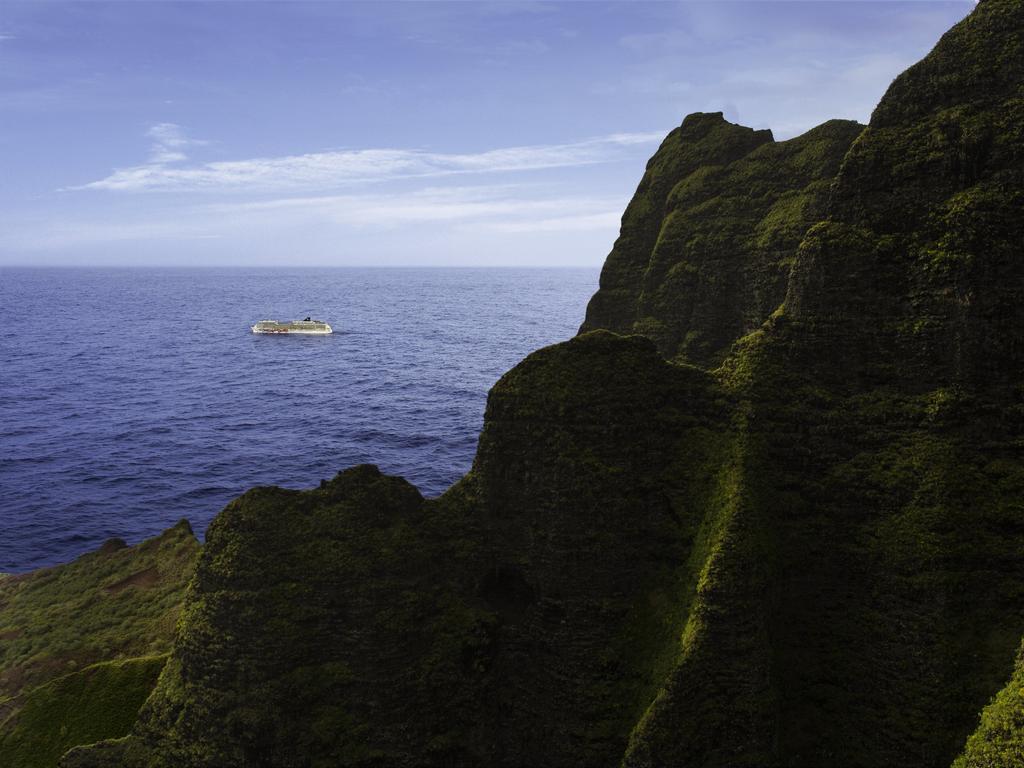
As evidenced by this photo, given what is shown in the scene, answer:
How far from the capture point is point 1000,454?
20.7m

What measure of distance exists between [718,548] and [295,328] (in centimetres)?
15532

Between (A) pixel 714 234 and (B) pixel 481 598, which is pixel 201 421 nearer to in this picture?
(A) pixel 714 234

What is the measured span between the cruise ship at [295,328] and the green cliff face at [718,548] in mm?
145648

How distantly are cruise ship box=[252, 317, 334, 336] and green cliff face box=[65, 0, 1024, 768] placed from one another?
14565 cm

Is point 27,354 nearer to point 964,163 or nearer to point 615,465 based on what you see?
point 615,465

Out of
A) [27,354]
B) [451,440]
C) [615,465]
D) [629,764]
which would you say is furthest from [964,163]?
→ [27,354]

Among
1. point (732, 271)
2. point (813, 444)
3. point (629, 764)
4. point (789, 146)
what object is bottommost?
point (629, 764)

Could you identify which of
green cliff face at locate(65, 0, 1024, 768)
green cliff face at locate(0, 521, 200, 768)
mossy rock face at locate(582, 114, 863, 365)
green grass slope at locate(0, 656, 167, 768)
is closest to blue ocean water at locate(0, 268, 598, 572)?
green cliff face at locate(0, 521, 200, 768)

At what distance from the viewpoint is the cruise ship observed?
163250 millimetres

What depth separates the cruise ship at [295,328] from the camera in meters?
163

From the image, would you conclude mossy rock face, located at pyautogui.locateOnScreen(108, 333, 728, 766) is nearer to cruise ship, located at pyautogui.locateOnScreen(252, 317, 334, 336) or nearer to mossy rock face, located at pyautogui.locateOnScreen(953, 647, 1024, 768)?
mossy rock face, located at pyautogui.locateOnScreen(953, 647, 1024, 768)

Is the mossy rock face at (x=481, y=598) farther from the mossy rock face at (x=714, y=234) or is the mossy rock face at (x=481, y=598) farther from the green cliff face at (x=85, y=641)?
the mossy rock face at (x=714, y=234)

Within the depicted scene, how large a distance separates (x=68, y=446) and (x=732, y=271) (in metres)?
78.9

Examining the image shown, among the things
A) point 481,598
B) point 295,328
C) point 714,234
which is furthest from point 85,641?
point 295,328
